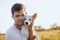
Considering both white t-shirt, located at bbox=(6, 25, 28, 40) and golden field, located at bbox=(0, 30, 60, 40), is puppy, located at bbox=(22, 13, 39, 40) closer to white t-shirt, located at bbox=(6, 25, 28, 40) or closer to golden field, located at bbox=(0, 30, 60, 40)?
white t-shirt, located at bbox=(6, 25, 28, 40)

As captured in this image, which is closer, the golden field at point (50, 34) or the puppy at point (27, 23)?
the puppy at point (27, 23)

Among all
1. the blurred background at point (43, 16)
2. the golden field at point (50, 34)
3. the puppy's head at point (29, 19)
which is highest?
the puppy's head at point (29, 19)

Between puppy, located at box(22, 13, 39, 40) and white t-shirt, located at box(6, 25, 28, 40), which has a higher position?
puppy, located at box(22, 13, 39, 40)

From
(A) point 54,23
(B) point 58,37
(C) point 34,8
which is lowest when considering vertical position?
(B) point 58,37

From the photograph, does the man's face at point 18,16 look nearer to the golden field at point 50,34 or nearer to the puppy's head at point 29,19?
the puppy's head at point 29,19

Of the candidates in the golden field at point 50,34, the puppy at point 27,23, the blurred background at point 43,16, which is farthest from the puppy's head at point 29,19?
the golden field at point 50,34

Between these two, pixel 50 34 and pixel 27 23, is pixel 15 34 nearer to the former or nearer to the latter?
pixel 27 23

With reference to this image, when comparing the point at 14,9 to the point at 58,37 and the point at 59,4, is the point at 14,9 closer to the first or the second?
the point at 58,37

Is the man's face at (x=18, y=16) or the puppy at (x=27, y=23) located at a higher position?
the man's face at (x=18, y=16)

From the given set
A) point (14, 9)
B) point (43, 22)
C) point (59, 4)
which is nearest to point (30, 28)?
point (14, 9)

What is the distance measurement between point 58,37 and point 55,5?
24.4 inches

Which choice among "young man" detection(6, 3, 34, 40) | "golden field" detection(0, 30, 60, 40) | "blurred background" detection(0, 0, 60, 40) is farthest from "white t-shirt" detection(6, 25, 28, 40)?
"golden field" detection(0, 30, 60, 40)

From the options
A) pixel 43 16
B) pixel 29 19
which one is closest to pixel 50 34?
pixel 43 16

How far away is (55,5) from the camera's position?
334 cm
